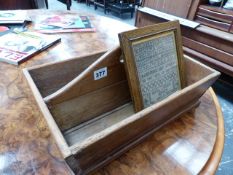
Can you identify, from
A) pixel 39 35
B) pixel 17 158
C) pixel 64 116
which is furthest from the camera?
pixel 39 35

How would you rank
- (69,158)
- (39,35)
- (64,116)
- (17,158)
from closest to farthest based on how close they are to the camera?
(69,158)
(17,158)
(64,116)
(39,35)

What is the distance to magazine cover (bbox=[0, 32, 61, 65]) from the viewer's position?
85 centimetres

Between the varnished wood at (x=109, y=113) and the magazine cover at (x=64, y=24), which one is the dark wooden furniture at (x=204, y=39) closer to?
the magazine cover at (x=64, y=24)

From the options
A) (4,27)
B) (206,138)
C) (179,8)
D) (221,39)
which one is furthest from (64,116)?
(179,8)

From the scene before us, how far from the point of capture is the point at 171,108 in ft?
1.69

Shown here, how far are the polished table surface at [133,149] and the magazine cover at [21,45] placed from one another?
0.54 ft

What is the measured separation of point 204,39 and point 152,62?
134cm

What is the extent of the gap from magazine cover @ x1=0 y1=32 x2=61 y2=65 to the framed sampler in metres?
0.52

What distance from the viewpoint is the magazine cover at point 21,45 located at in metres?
0.85

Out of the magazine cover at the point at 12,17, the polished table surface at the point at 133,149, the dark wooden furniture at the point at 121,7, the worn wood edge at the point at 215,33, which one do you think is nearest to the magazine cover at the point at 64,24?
the magazine cover at the point at 12,17

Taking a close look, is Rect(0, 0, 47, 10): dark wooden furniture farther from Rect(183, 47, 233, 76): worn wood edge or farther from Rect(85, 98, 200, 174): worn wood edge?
Rect(85, 98, 200, 174): worn wood edge

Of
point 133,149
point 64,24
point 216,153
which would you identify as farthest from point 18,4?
point 216,153

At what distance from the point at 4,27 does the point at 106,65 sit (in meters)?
0.80

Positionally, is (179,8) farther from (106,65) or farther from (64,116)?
(64,116)
